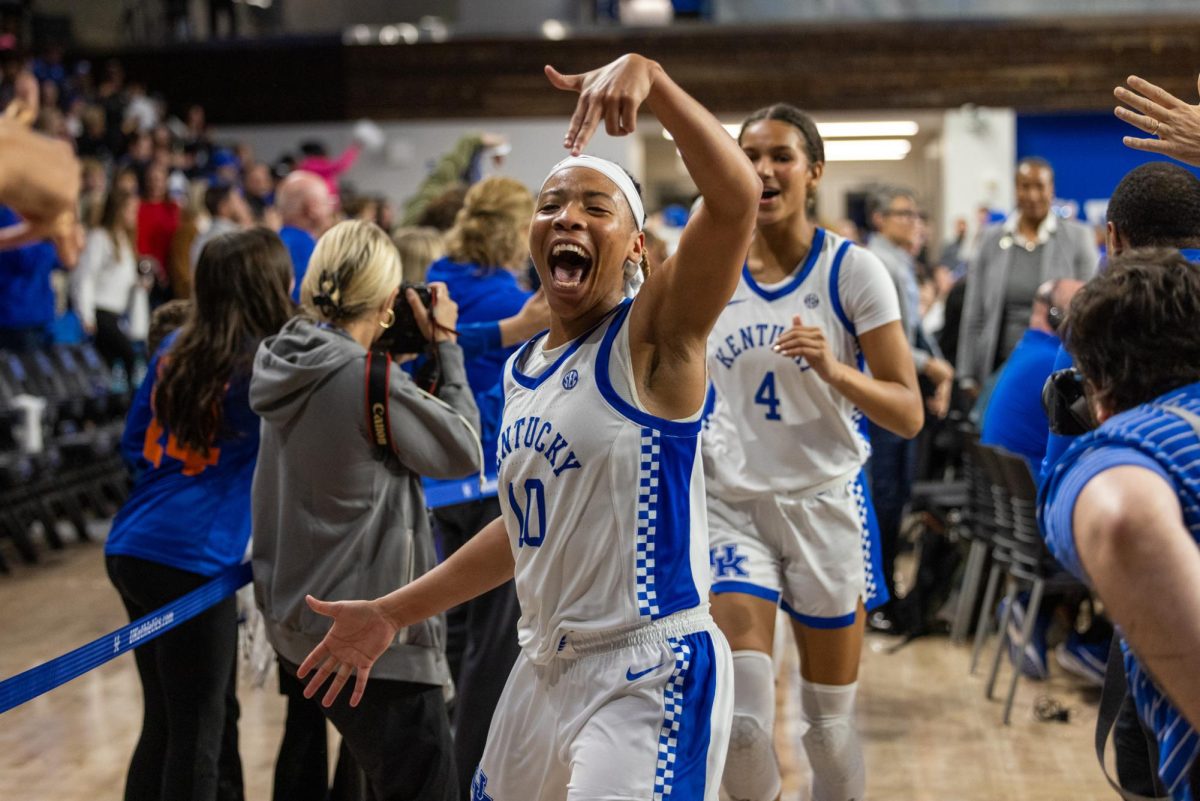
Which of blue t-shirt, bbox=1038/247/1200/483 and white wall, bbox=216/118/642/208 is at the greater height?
white wall, bbox=216/118/642/208

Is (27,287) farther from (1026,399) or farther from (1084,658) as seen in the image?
(1084,658)

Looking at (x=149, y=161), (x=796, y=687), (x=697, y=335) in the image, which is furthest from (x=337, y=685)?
(x=149, y=161)

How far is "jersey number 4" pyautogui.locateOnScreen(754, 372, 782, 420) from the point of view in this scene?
11.7ft

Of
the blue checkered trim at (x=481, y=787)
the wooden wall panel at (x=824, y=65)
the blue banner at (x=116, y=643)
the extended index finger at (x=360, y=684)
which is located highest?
the wooden wall panel at (x=824, y=65)

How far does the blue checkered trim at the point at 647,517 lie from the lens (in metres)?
2.29

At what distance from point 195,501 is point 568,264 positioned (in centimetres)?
156

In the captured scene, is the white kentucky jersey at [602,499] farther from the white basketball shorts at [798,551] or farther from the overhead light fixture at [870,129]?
the overhead light fixture at [870,129]

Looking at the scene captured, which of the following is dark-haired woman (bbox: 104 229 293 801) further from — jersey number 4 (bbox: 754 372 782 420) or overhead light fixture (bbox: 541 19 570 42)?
overhead light fixture (bbox: 541 19 570 42)

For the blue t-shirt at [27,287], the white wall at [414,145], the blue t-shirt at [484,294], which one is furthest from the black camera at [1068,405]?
the white wall at [414,145]

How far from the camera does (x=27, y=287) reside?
28.4ft

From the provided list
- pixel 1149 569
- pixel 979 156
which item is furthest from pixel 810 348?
pixel 979 156

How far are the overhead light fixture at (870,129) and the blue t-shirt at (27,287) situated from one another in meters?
10.6

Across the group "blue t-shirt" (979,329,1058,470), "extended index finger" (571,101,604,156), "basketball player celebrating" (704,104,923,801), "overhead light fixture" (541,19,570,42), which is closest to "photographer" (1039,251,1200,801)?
"extended index finger" (571,101,604,156)

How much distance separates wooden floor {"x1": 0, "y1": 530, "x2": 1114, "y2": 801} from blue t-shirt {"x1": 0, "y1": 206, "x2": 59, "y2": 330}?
2690 mm
